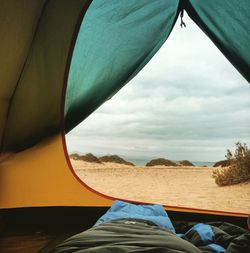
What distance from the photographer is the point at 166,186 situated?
3.71 m

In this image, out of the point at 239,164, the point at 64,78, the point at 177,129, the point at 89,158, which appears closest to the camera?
the point at 64,78

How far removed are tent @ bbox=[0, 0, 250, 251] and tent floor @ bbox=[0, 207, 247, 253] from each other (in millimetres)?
12

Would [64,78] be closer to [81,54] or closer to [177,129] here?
[81,54]

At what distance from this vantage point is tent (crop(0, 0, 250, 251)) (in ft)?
4.69

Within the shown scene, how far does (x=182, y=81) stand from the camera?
3.01 m

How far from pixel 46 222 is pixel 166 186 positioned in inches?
A: 93.8

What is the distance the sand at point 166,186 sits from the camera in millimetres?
2273

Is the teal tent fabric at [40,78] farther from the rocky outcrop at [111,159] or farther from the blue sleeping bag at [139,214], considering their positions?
the rocky outcrop at [111,159]

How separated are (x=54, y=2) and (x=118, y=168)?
133 inches

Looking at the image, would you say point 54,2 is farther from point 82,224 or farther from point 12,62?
point 82,224

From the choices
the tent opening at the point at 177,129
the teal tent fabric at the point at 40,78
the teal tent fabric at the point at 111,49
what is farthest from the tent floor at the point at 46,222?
the teal tent fabric at the point at 111,49

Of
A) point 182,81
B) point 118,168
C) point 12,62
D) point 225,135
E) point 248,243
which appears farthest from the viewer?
point 225,135

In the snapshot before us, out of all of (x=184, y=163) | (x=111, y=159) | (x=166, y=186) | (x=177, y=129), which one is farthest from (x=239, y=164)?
(x=177, y=129)

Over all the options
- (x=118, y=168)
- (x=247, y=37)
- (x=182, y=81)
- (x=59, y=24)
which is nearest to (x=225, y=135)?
(x=118, y=168)
